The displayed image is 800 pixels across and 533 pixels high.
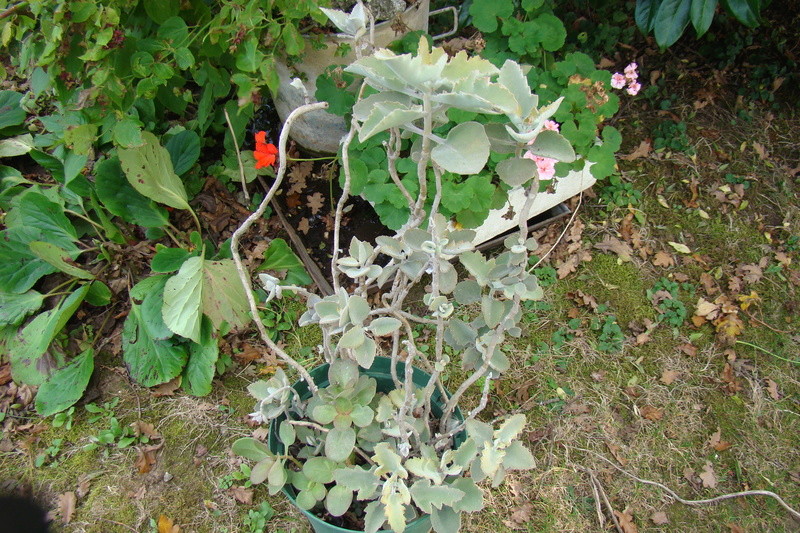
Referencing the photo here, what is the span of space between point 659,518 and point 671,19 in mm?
1945

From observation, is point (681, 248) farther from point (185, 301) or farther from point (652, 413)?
point (185, 301)

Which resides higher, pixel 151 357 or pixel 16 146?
pixel 16 146

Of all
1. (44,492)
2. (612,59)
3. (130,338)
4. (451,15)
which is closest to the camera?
(44,492)

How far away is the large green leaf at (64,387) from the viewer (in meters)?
2.25

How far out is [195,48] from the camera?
2188 millimetres

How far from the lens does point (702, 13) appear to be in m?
2.36

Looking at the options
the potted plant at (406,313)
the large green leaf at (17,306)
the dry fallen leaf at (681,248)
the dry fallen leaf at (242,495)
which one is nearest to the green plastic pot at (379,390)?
the potted plant at (406,313)

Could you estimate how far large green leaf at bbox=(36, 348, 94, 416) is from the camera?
225cm

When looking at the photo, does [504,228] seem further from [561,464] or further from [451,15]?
[451,15]

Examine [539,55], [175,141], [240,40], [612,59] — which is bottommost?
[612,59]

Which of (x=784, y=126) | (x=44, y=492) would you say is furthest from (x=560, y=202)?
(x=44, y=492)

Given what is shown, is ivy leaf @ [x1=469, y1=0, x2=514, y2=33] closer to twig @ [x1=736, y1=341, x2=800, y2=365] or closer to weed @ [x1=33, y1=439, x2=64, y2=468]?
twig @ [x1=736, y1=341, x2=800, y2=365]

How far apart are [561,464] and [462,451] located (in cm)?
99

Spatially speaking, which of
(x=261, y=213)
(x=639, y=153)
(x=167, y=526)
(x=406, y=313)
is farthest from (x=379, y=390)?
(x=639, y=153)
